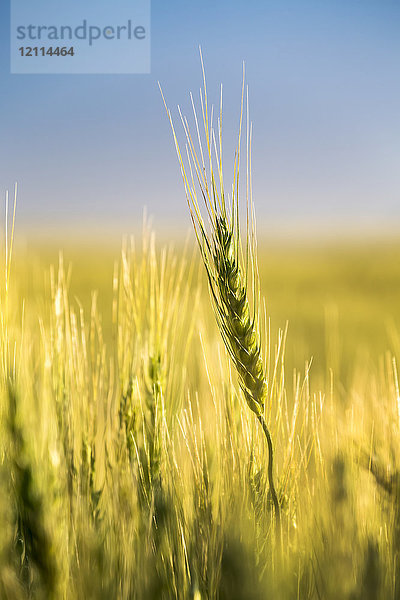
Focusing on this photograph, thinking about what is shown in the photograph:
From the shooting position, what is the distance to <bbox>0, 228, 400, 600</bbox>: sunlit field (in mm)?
739

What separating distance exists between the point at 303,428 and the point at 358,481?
0.14m

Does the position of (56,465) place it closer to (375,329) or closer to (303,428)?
(303,428)

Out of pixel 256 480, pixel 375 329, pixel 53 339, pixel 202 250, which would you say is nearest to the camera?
pixel 202 250

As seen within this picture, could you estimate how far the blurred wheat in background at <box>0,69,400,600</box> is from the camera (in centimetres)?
74

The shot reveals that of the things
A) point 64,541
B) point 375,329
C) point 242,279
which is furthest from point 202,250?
point 375,329

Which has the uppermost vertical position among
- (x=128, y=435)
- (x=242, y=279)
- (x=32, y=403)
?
(x=242, y=279)

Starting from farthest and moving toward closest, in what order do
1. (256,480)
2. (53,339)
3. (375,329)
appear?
(375,329) < (53,339) < (256,480)

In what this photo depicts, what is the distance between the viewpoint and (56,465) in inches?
29.4

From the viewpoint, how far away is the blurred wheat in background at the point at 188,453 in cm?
74

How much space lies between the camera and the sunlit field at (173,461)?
74cm

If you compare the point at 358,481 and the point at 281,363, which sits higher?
the point at 281,363

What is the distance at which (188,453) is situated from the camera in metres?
0.99

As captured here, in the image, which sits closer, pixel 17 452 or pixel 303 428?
pixel 17 452

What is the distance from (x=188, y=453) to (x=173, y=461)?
35 mm
